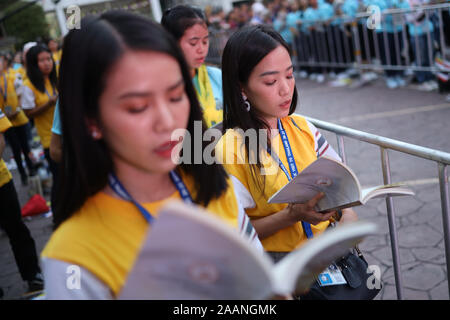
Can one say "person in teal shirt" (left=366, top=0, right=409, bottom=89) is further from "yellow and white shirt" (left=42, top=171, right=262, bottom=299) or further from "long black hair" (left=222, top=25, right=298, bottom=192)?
"yellow and white shirt" (left=42, top=171, right=262, bottom=299)

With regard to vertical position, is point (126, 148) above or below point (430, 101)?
above

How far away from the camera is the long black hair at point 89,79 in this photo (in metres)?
1.05

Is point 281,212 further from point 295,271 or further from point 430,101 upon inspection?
point 430,101

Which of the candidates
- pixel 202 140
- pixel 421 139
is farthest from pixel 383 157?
pixel 421 139

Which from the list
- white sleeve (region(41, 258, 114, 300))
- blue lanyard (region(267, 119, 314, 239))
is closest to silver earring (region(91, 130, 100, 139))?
white sleeve (region(41, 258, 114, 300))

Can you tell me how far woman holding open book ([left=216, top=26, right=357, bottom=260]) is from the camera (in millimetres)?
1849

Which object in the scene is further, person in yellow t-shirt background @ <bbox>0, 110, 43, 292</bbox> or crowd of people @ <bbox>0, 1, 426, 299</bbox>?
person in yellow t-shirt background @ <bbox>0, 110, 43, 292</bbox>

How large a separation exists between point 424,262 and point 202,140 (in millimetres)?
2441

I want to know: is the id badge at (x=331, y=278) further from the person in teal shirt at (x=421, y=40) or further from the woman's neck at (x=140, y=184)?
the person in teal shirt at (x=421, y=40)

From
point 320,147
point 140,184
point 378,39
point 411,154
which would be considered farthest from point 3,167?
point 378,39

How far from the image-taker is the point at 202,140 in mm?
1422

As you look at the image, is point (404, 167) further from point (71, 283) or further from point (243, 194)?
point (71, 283)

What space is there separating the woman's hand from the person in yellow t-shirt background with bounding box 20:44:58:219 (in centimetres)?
364
